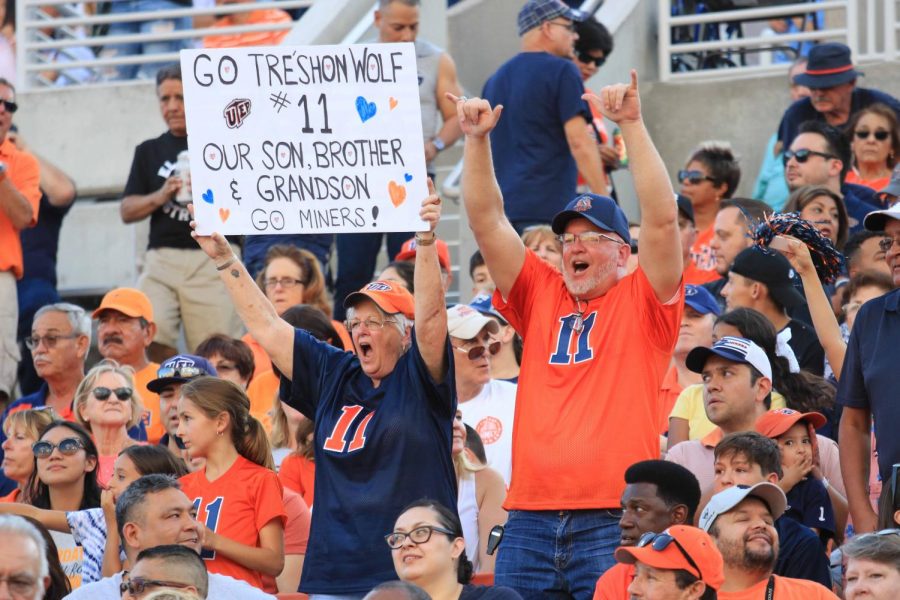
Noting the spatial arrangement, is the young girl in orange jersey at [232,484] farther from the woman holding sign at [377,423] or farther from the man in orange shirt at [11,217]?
the man in orange shirt at [11,217]

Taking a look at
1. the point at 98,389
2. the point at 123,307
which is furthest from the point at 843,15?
the point at 98,389

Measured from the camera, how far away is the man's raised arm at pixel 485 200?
7.67 m

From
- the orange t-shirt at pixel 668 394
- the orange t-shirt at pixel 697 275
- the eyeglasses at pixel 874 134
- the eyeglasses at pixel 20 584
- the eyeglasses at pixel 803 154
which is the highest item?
the eyeglasses at pixel 874 134

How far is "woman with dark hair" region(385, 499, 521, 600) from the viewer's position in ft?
23.8

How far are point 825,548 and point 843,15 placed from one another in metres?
7.43

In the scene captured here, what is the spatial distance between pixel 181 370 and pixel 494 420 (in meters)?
1.61

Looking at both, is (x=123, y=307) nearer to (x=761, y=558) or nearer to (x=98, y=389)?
(x=98, y=389)

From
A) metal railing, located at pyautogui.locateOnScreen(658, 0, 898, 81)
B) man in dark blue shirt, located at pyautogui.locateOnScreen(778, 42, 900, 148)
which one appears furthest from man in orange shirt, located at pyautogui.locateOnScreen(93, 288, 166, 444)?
metal railing, located at pyautogui.locateOnScreen(658, 0, 898, 81)

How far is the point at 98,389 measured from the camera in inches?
386

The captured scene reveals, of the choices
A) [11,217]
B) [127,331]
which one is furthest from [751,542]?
[11,217]

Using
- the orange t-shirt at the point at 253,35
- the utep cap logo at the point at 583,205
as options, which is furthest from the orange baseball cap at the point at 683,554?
the orange t-shirt at the point at 253,35

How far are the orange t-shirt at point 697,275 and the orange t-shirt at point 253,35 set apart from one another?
398 centimetres

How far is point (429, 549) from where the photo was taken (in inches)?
287

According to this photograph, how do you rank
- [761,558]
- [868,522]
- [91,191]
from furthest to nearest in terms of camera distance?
[91,191]
[868,522]
[761,558]
